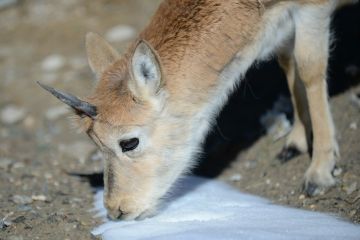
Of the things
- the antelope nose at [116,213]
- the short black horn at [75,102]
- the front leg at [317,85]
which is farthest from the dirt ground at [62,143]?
the short black horn at [75,102]

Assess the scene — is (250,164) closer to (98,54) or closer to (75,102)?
(98,54)

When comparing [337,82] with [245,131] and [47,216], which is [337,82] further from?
[47,216]

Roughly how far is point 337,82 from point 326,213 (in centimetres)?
328

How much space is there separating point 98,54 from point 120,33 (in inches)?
222

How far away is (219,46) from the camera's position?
22.1ft

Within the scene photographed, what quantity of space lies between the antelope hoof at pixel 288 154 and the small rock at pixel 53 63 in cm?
570

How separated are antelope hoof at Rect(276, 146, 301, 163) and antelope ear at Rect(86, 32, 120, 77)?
2.47 metres

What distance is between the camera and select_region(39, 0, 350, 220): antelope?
6.29 meters

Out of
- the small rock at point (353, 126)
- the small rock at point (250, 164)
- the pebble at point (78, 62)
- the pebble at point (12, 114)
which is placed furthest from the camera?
the pebble at point (78, 62)

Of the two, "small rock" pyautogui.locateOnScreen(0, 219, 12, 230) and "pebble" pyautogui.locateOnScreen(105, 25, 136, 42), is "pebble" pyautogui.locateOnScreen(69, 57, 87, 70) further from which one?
"small rock" pyautogui.locateOnScreen(0, 219, 12, 230)

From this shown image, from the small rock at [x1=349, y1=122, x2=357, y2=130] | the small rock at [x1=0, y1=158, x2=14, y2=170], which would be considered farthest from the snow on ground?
the small rock at [x1=0, y1=158, x2=14, y2=170]

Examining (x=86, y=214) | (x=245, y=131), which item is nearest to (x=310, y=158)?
(x=245, y=131)

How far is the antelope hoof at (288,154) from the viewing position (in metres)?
7.99

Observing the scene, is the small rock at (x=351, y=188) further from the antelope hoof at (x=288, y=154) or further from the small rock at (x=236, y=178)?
the small rock at (x=236, y=178)
